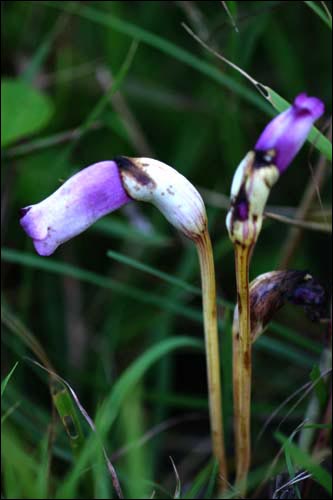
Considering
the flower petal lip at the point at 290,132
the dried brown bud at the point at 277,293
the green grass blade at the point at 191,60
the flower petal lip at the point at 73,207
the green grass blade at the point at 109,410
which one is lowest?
the green grass blade at the point at 109,410

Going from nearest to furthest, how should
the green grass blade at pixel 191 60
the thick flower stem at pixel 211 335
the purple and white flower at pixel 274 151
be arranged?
the purple and white flower at pixel 274 151
the thick flower stem at pixel 211 335
the green grass blade at pixel 191 60

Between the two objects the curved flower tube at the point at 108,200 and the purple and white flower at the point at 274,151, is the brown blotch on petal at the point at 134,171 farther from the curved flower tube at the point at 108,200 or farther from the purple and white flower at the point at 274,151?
the purple and white flower at the point at 274,151

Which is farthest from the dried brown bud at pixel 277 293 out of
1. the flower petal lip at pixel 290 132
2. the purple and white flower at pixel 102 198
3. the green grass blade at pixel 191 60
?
the green grass blade at pixel 191 60

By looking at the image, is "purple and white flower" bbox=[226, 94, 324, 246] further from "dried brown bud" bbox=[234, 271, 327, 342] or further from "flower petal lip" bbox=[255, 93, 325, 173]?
"dried brown bud" bbox=[234, 271, 327, 342]

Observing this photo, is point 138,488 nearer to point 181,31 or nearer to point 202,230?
point 202,230

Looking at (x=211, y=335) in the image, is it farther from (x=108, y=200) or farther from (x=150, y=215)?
(x=150, y=215)

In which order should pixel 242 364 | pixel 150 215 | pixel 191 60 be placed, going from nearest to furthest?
pixel 242 364, pixel 191 60, pixel 150 215

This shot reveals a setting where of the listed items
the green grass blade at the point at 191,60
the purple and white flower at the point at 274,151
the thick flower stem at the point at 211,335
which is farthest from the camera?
the green grass blade at the point at 191,60

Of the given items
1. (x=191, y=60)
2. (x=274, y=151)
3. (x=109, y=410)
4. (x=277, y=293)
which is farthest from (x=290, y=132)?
(x=191, y=60)
